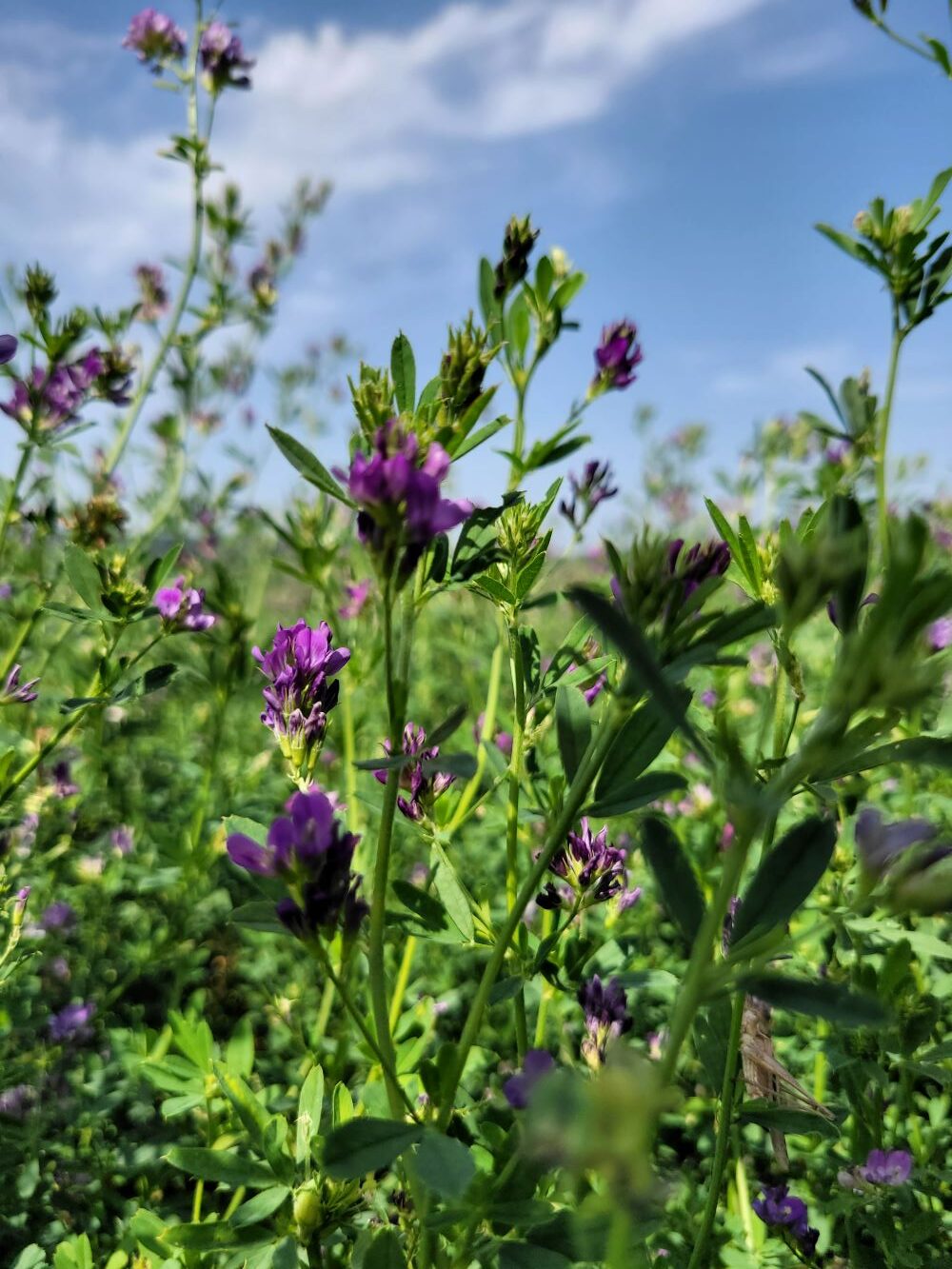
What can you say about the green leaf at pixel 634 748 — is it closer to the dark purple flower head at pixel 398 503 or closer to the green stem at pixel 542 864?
the green stem at pixel 542 864

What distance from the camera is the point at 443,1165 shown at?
0.71 m

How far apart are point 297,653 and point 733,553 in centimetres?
63

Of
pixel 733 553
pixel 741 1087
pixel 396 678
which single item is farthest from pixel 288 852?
pixel 741 1087

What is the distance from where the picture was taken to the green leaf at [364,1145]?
715 mm

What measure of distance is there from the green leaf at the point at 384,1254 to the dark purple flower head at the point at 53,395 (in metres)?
1.81

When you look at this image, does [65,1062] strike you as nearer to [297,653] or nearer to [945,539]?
[297,653]

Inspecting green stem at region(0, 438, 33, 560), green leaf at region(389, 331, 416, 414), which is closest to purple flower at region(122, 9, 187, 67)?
green stem at region(0, 438, 33, 560)

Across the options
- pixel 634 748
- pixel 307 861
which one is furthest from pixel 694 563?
pixel 307 861

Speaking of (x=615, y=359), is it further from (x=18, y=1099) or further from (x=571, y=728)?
(x=18, y=1099)

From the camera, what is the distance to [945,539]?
5.63 metres

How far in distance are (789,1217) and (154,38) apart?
3718 millimetres

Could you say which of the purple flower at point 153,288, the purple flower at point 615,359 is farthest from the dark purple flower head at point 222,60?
the purple flower at point 615,359

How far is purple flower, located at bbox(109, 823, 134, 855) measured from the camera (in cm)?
264

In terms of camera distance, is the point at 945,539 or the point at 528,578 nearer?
the point at 528,578
